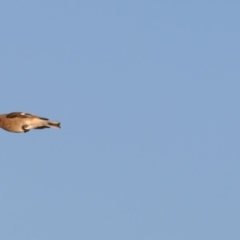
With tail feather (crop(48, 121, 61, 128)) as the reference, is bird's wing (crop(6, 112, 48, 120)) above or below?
above

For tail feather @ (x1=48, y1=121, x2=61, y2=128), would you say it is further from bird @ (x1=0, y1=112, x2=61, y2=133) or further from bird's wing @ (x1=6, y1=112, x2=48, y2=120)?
bird's wing @ (x1=6, y1=112, x2=48, y2=120)

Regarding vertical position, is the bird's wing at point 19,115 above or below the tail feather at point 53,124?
above

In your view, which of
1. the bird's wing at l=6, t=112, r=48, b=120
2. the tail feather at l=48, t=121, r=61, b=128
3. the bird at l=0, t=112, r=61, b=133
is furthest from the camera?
the bird's wing at l=6, t=112, r=48, b=120

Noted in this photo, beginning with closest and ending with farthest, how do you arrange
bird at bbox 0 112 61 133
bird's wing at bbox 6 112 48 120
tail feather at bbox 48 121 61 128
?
1. tail feather at bbox 48 121 61 128
2. bird at bbox 0 112 61 133
3. bird's wing at bbox 6 112 48 120

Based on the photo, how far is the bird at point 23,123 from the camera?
43.0 meters

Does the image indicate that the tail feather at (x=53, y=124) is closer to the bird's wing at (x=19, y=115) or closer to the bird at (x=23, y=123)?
the bird at (x=23, y=123)

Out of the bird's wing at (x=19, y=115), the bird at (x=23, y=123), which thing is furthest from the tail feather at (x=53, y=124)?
the bird's wing at (x=19, y=115)

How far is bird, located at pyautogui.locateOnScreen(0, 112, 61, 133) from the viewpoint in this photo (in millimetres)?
42969

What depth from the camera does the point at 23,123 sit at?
142ft

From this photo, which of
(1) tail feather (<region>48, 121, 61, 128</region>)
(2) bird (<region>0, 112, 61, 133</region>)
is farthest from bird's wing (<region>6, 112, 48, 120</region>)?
(1) tail feather (<region>48, 121, 61, 128</region>)

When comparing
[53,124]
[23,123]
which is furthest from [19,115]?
[53,124]

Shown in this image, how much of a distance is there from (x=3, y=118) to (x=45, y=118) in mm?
2480

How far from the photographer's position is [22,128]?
143ft

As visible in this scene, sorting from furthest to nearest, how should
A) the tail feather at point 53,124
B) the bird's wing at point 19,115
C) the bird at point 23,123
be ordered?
the bird's wing at point 19,115
the bird at point 23,123
the tail feather at point 53,124
